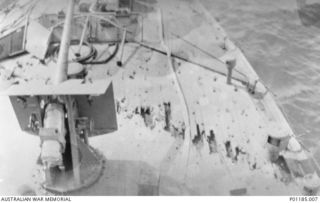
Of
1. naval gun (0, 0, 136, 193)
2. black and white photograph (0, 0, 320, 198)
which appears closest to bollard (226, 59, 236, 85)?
black and white photograph (0, 0, 320, 198)

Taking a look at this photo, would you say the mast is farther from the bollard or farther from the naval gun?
the bollard

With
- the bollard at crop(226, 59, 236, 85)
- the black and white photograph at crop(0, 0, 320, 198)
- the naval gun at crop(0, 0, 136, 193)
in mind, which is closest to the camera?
the naval gun at crop(0, 0, 136, 193)

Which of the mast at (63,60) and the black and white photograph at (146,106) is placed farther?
the mast at (63,60)

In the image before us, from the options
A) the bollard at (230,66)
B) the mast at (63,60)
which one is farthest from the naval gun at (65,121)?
the bollard at (230,66)

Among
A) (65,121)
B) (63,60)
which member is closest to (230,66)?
(63,60)

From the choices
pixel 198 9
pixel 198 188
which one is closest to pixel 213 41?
pixel 198 9

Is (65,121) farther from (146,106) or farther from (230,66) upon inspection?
(230,66)

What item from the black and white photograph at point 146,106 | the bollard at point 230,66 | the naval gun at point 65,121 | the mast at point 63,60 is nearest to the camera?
the naval gun at point 65,121

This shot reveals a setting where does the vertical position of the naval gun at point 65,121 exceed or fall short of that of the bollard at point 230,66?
it falls short

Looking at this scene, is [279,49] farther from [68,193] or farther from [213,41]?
[68,193]

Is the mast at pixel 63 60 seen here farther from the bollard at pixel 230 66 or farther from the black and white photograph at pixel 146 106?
the bollard at pixel 230 66

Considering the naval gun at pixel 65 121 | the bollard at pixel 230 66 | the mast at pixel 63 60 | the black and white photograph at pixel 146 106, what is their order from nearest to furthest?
the naval gun at pixel 65 121, the black and white photograph at pixel 146 106, the mast at pixel 63 60, the bollard at pixel 230 66
